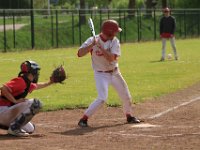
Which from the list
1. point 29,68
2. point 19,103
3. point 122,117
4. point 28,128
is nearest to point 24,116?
point 19,103

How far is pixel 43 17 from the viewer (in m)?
47.2

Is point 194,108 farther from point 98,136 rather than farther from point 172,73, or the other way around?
point 172,73

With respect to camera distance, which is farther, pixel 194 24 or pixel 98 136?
pixel 194 24

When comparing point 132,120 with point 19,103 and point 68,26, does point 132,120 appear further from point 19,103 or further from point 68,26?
point 68,26

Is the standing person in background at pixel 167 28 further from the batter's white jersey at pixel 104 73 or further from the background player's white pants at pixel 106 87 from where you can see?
the batter's white jersey at pixel 104 73

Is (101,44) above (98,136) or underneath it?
above

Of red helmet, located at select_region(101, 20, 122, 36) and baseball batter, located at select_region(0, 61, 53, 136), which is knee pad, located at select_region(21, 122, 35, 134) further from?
red helmet, located at select_region(101, 20, 122, 36)

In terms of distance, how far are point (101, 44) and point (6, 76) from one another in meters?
10.8

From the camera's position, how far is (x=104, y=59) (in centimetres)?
1060

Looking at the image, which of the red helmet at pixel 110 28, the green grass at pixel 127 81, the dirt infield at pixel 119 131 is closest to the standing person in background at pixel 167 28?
the green grass at pixel 127 81

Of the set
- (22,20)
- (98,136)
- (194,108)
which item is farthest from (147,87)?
(22,20)

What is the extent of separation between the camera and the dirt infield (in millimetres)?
8531

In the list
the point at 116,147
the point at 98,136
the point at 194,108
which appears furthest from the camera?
the point at 194,108

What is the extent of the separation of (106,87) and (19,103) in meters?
1.78
